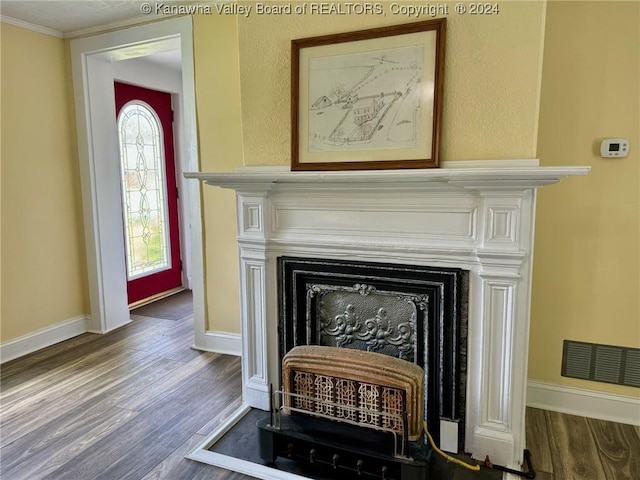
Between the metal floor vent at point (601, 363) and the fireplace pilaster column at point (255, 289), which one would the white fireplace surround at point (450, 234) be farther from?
the metal floor vent at point (601, 363)

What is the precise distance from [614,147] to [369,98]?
1247 mm

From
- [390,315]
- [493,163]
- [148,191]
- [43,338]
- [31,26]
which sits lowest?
[43,338]

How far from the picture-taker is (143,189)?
4.68m

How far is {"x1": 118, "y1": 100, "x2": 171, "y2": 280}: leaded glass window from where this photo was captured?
4457 mm

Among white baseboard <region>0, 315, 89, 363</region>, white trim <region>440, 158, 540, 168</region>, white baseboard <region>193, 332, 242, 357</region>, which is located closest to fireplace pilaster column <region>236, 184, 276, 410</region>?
white baseboard <region>193, 332, 242, 357</region>

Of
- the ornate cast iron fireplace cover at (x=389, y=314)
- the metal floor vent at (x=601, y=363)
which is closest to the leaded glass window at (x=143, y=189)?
the ornate cast iron fireplace cover at (x=389, y=314)

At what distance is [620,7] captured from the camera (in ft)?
7.14

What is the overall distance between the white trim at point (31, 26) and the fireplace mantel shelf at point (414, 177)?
1996 millimetres

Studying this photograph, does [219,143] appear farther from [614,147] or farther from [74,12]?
[614,147]

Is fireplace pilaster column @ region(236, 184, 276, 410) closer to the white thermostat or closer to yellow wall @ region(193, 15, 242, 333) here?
yellow wall @ region(193, 15, 242, 333)

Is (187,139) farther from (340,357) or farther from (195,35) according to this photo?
(340,357)

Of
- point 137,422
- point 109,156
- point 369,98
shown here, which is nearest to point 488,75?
point 369,98

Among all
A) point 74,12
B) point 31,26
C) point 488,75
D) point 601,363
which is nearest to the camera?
point 488,75

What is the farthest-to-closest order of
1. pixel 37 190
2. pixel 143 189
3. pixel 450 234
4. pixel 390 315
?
pixel 143 189
pixel 37 190
pixel 390 315
pixel 450 234
